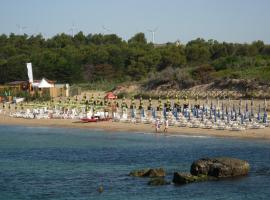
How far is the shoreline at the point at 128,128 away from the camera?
1886 inches

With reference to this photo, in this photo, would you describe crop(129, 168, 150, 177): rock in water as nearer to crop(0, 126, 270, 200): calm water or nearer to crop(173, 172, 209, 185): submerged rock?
crop(0, 126, 270, 200): calm water

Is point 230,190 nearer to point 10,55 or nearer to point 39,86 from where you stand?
point 39,86

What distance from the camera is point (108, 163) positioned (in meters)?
39.3

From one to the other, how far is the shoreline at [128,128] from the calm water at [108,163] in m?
1.16

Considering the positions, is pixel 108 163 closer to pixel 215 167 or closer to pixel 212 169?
pixel 212 169

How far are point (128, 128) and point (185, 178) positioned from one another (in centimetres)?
2334

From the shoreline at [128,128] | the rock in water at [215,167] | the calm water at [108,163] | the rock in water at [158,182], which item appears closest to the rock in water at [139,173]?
the calm water at [108,163]

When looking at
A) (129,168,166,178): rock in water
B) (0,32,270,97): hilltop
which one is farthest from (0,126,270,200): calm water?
(0,32,270,97): hilltop

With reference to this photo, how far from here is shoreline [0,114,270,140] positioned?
47.9 metres

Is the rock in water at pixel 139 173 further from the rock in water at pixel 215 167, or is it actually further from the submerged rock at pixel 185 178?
the rock in water at pixel 215 167

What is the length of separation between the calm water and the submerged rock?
540mm

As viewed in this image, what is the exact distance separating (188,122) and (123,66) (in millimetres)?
51630

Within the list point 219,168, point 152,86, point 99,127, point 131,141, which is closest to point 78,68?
point 152,86

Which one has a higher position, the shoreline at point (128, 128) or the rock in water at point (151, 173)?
the shoreline at point (128, 128)
